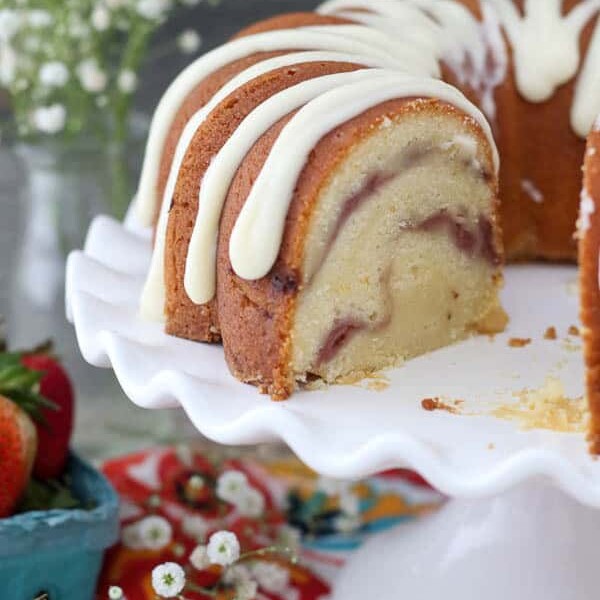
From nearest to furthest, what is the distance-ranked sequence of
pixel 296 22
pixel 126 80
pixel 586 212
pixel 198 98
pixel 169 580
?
1. pixel 586 212
2. pixel 169 580
3. pixel 198 98
4. pixel 296 22
5. pixel 126 80

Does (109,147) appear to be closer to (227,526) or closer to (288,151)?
(227,526)

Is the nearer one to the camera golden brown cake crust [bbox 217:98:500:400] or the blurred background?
golden brown cake crust [bbox 217:98:500:400]

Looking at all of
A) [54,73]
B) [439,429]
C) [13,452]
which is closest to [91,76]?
[54,73]

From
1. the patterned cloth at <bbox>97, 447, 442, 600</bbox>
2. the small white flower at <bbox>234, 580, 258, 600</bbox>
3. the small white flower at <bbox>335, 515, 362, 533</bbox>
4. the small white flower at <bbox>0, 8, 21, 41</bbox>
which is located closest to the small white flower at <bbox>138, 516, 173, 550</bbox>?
the patterned cloth at <bbox>97, 447, 442, 600</bbox>

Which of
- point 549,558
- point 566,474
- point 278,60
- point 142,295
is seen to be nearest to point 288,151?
point 278,60

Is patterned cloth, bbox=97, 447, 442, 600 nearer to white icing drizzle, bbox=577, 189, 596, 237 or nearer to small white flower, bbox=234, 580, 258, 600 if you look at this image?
small white flower, bbox=234, 580, 258, 600

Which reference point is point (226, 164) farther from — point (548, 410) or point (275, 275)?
point (548, 410)
